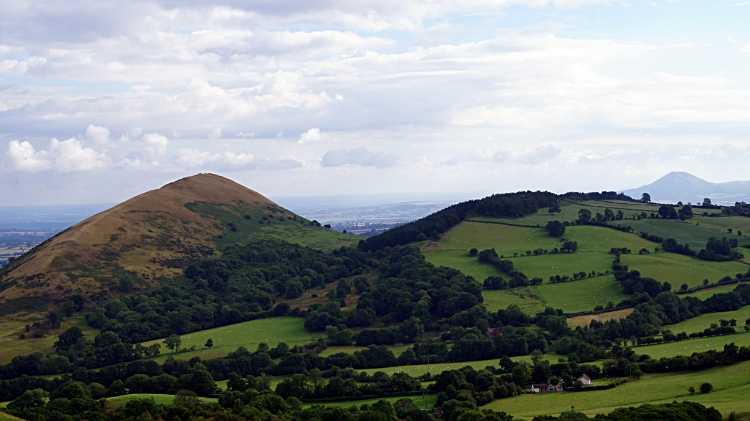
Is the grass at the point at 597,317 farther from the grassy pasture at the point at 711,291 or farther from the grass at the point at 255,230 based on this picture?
the grass at the point at 255,230

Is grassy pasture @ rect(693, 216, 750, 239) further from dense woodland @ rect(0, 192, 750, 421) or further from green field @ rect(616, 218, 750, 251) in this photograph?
dense woodland @ rect(0, 192, 750, 421)

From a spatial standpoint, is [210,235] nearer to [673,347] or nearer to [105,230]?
[105,230]

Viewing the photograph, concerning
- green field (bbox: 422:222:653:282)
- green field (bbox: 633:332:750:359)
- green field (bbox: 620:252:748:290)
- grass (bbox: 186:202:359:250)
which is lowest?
green field (bbox: 633:332:750:359)

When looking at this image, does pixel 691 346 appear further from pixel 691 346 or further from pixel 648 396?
pixel 648 396

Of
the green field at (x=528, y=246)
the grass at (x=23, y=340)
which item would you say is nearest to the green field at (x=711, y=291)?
the green field at (x=528, y=246)

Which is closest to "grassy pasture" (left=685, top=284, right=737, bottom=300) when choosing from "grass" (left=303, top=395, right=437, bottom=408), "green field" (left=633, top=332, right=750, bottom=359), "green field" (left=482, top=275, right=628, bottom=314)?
"green field" (left=482, top=275, right=628, bottom=314)

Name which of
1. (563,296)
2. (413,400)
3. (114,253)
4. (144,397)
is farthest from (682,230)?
(114,253)
